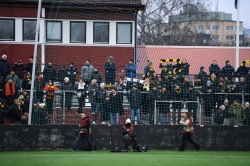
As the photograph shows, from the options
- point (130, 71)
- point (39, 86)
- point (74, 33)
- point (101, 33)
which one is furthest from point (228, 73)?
point (74, 33)

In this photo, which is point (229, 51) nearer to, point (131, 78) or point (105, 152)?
point (131, 78)

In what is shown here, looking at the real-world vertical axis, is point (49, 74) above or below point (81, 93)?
above

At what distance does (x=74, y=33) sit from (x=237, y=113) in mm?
11894

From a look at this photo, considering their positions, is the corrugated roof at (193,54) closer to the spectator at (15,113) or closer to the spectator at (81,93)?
the spectator at (81,93)

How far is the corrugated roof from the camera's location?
35406 millimetres

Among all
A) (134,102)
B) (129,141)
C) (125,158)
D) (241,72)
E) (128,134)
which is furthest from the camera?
(241,72)

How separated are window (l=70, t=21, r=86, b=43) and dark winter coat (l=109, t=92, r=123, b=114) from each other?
8.45m

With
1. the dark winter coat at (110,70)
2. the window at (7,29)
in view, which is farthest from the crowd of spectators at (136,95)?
the window at (7,29)

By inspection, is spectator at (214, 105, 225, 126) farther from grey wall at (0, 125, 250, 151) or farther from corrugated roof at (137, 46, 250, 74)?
corrugated roof at (137, 46, 250, 74)

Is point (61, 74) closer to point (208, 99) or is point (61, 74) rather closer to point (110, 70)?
point (110, 70)

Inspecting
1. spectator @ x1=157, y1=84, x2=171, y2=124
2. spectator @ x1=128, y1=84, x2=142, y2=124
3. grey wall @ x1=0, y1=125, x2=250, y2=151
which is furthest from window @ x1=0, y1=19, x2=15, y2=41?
spectator @ x1=157, y1=84, x2=171, y2=124

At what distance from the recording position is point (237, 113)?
26.3m

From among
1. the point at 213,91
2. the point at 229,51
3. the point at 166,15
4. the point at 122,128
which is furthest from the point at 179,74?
the point at 166,15

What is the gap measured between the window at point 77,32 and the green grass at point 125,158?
10222 mm
